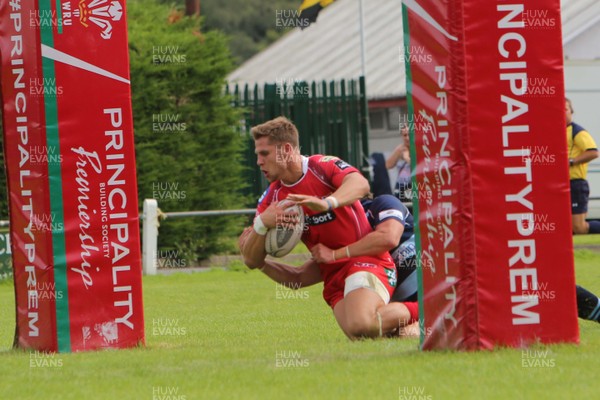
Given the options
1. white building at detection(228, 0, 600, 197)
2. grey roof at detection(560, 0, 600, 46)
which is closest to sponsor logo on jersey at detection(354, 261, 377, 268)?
white building at detection(228, 0, 600, 197)

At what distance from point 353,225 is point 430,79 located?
7.77 ft

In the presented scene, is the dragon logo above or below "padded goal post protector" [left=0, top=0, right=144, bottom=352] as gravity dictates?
above

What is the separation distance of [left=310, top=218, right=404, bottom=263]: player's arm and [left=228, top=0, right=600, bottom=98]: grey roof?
72.2ft

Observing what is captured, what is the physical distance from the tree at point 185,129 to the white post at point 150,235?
1.34 meters

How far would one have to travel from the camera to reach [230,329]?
11430 mm

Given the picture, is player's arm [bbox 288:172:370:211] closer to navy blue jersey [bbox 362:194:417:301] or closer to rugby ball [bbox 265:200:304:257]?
rugby ball [bbox 265:200:304:257]

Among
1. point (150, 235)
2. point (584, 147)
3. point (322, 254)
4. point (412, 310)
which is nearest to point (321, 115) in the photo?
point (150, 235)

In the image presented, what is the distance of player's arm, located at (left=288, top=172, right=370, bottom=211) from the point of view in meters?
8.78

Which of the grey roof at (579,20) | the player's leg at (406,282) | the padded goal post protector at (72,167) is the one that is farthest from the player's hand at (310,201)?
the grey roof at (579,20)

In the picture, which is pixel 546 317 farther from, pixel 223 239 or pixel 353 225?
pixel 223 239

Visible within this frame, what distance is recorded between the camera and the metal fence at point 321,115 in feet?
81.0

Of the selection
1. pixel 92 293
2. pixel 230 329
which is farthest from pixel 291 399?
pixel 230 329

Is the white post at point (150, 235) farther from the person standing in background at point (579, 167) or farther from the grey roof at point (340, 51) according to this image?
the grey roof at point (340, 51)

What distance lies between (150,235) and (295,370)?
12.1m
